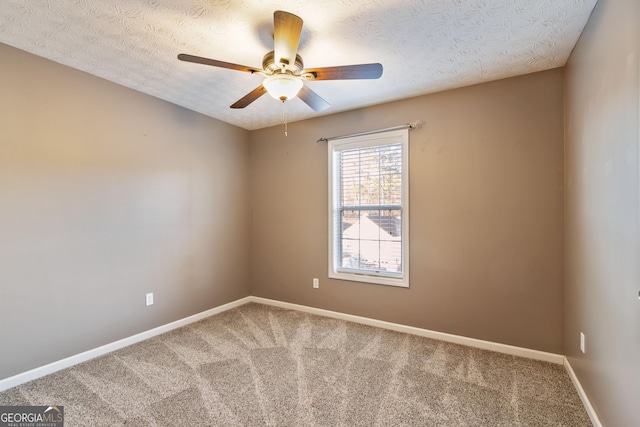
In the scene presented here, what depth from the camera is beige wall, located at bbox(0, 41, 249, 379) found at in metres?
2.18

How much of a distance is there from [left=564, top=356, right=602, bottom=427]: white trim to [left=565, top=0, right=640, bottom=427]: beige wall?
52 millimetres

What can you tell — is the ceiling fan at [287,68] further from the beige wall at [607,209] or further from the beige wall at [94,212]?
the beige wall at [94,212]

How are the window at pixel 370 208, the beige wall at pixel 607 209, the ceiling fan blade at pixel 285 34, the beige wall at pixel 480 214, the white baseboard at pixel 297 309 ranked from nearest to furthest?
the beige wall at pixel 607 209 < the ceiling fan blade at pixel 285 34 < the white baseboard at pixel 297 309 < the beige wall at pixel 480 214 < the window at pixel 370 208

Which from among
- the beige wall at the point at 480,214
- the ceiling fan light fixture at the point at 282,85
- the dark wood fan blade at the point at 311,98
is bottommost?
the beige wall at the point at 480,214

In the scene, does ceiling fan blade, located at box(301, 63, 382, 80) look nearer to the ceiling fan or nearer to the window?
the ceiling fan

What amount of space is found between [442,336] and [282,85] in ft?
8.80

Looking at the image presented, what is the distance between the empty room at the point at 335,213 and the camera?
69.4 inches

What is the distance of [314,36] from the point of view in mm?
2023

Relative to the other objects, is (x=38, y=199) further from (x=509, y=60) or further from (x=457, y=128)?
(x=509, y=60)

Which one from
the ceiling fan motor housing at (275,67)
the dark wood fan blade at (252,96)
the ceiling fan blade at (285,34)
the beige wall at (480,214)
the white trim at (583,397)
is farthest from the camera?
the beige wall at (480,214)

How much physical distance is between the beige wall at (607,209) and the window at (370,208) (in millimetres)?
1367

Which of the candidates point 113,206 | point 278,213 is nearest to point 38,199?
point 113,206

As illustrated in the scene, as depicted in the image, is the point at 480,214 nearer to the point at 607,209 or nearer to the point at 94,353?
the point at 607,209

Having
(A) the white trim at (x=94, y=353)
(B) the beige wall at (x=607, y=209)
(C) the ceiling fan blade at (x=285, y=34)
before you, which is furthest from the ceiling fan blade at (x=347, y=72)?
(A) the white trim at (x=94, y=353)
